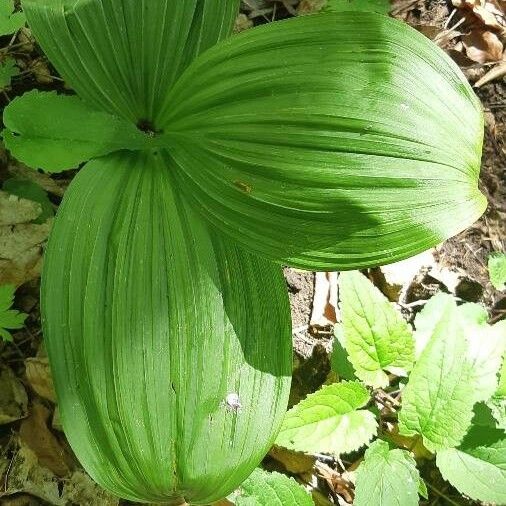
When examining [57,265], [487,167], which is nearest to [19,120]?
[57,265]

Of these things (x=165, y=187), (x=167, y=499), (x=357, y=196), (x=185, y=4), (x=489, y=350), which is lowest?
(x=167, y=499)

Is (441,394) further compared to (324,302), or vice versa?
(324,302)

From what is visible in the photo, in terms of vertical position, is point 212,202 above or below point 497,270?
above

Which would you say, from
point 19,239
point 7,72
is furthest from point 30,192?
point 7,72

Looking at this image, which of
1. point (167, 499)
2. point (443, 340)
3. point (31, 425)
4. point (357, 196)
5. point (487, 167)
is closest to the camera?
point (357, 196)

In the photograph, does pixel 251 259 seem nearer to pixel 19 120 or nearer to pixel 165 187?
pixel 165 187

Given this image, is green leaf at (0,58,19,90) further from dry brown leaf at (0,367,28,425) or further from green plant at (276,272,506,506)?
green plant at (276,272,506,506)

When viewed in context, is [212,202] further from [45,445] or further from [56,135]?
[45,445]

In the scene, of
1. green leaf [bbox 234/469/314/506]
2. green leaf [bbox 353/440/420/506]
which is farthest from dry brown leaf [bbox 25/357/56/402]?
green leaf [bbox 353/440/420/506]
